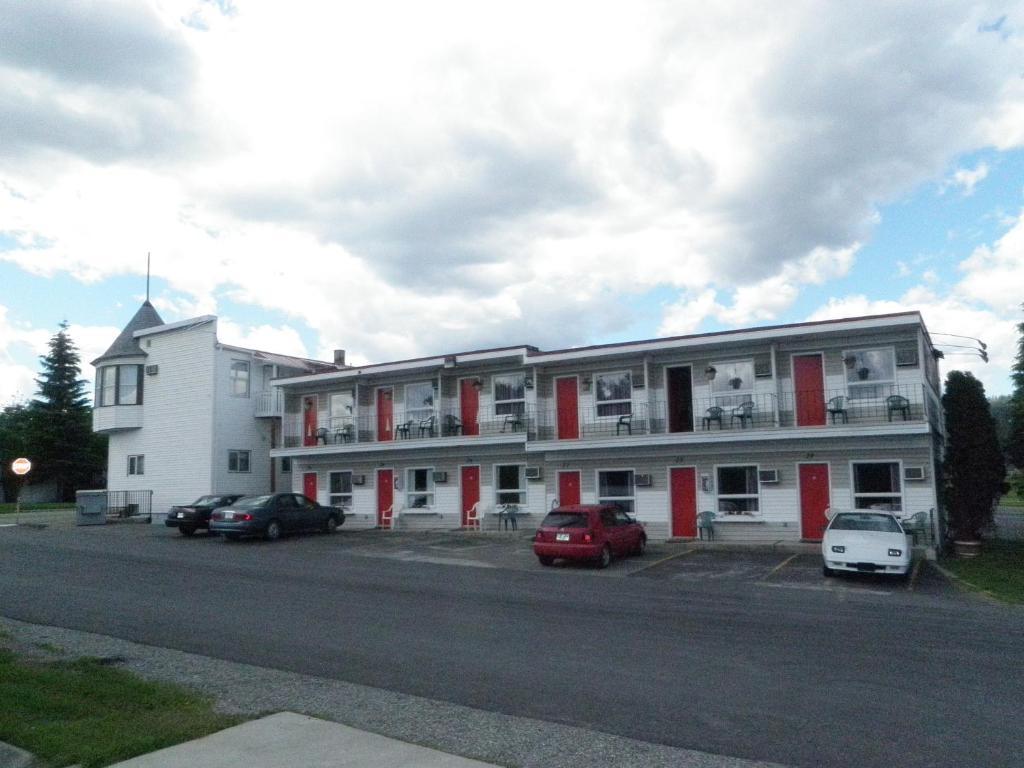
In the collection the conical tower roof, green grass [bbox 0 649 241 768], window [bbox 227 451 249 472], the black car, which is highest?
the conical tower roof

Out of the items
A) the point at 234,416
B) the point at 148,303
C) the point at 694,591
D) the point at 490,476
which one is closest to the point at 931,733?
the point at 694,591

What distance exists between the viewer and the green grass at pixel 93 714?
609 cm

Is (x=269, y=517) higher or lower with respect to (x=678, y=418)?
lower

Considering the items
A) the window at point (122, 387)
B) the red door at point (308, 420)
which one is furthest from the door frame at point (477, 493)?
the window at point (122, 387)

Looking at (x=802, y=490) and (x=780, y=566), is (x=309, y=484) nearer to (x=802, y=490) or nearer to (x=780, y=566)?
(x=802, y=490)

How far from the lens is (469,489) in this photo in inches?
1114

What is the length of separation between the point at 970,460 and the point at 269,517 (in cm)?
2018

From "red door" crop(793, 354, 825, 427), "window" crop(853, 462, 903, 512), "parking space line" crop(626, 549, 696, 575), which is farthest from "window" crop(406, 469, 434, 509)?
"window" crop(853, 462, 903, 512)

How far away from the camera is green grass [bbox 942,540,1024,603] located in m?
14.9

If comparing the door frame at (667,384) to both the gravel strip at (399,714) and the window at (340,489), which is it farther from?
the gravel strip at (399,714)

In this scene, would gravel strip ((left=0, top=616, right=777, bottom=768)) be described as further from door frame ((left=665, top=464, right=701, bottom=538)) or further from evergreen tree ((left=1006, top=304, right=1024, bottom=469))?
evergreen tree ((left=1006, top=304, right=1024, bottom=469))

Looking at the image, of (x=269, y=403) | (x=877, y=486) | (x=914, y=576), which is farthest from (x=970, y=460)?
(x=269, y=403)

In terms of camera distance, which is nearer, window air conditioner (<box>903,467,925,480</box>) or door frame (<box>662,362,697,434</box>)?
window air conditioner (<box>903,467,925,480</box>)

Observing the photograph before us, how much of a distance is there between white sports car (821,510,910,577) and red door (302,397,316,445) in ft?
69.0
